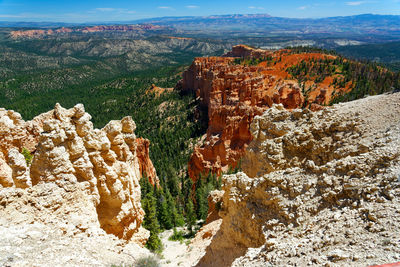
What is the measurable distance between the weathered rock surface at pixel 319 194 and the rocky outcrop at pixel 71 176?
18.7ft

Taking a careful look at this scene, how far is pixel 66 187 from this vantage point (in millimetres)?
10617

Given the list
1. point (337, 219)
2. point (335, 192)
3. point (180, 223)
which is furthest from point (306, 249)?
point (180, 223)

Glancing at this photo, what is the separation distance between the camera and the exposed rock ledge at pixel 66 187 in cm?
871

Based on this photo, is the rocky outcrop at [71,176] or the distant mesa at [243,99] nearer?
the rocky outcrop at [71,176]

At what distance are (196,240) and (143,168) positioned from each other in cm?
2052

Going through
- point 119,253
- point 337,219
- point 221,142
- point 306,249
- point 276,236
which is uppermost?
point 337,219

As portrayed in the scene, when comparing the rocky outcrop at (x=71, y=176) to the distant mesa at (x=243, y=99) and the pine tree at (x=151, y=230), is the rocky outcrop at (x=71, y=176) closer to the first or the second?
the pine tree at (x=151, y=230)

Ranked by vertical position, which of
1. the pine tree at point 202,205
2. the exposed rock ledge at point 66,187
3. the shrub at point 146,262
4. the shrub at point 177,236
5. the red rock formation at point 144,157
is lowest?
the pine tree at point 202,205

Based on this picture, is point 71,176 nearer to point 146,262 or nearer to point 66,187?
point 66,187

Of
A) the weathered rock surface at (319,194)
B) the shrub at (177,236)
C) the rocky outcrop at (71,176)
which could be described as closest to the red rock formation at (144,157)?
the shrub at (177,236)

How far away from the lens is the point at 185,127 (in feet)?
224

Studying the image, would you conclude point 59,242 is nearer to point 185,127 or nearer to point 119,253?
point 119,253

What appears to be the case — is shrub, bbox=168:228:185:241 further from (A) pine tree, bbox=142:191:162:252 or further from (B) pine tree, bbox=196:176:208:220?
(B) pine tree, bbox=196:176:208:220

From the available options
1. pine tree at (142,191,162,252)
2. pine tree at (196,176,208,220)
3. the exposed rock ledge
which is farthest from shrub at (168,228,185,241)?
the exposed rock ledge
